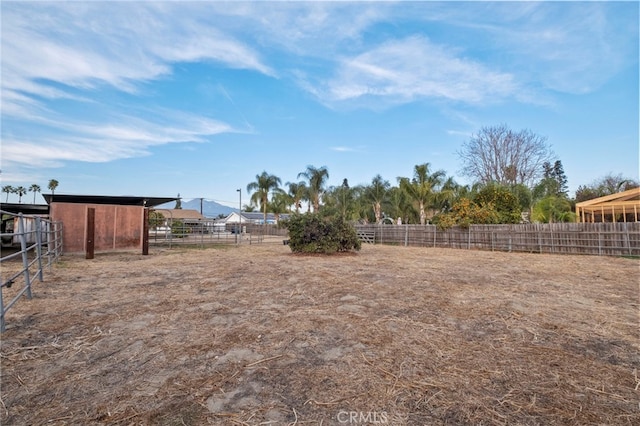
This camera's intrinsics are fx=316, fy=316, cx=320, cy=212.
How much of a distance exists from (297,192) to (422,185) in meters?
19.0

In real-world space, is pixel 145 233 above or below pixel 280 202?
below

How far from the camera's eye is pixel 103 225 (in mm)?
12609

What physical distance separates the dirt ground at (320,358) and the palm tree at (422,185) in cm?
2047

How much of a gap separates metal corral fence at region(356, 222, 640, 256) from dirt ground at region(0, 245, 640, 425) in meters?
10.1

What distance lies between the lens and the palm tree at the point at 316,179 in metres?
37.9

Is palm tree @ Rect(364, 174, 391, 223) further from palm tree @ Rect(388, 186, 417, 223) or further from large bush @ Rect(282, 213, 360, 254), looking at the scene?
large bush @ Rect(282, 213, 360, 254)

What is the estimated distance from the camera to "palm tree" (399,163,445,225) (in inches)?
998

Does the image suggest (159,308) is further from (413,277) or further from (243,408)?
(413,277)

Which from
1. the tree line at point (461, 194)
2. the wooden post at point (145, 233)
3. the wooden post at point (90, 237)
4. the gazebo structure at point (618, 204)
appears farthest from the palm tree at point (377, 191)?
the wooden post at point (90, 237)

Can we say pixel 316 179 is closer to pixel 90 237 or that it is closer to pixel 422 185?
pixel 422 185

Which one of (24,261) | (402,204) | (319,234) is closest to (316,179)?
(402,204)

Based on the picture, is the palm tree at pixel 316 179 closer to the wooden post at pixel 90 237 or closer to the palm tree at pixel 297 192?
the palm tree at pixel 297 192

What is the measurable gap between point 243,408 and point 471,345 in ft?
7.21

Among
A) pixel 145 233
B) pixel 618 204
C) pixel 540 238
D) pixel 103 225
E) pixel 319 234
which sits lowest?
pixel 540 238
